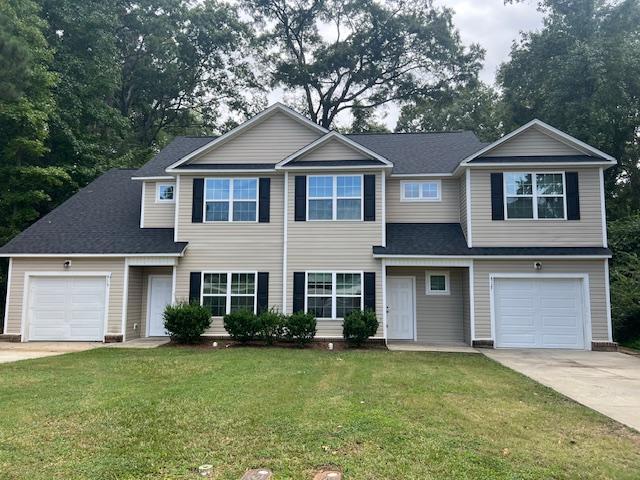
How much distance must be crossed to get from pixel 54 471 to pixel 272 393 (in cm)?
324

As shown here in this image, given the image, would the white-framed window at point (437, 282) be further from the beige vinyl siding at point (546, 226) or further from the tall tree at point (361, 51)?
the tall tree at point (361, 51)

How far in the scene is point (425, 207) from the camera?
1435 centimetres

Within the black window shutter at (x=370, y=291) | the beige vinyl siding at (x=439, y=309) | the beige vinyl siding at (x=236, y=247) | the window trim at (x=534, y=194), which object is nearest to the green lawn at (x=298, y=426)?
the black window shutter at (x=370, y=291)

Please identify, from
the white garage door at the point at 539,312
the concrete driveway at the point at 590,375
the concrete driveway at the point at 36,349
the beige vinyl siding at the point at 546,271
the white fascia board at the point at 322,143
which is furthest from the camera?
the white fascia board at the point at 322,143

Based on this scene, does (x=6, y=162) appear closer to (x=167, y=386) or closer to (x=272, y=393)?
(x=167, y=386)

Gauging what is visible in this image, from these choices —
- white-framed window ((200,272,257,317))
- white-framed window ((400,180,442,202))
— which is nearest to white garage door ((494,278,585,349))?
white-framed window ((400,180,442,202))

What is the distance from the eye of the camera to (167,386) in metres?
7.05

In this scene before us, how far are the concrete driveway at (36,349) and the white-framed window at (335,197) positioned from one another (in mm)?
7484

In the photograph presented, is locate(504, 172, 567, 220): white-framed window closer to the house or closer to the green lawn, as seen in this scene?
the house

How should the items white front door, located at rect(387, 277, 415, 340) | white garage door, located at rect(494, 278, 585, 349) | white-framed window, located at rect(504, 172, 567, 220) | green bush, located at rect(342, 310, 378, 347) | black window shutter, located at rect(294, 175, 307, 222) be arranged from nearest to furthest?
green bush, located at rect(342, 310, 378, 347) < white garage door, located at rect(494, 278, 585, 349) < white-framed window, located at rect(504, 172, 567, 220) < black window shutter, located at rect(294, 175, 307, 222) < white front door, located at rect(387, 277, 415, 340)

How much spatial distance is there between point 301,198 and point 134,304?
6.29 meters

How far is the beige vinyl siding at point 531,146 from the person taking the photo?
13.0m

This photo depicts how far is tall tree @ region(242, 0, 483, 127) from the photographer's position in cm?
2955

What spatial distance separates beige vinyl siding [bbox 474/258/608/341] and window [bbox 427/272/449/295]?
1.27 metres
